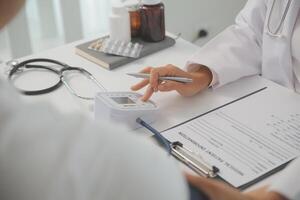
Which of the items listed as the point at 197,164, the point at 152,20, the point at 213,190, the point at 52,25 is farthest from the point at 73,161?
the point at 52,25

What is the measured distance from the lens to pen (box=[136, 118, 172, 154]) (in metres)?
0.93

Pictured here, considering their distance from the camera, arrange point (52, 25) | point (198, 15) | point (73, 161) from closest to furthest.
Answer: point (73, 161) < point (52, 25) < point (198, 15)

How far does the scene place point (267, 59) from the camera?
1.26 m

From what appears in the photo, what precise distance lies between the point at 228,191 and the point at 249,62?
66cm

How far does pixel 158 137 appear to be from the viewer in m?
0.96

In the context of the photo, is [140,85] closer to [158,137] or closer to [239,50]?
[158,137]

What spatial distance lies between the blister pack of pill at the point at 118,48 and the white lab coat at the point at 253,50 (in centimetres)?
19

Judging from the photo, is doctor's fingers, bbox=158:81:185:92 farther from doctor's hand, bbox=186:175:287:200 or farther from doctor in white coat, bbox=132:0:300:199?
doctor's hand, bbox=186:175:287:200

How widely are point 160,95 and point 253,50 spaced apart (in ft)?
1.07

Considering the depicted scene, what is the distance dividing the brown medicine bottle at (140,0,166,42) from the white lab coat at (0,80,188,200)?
89cm

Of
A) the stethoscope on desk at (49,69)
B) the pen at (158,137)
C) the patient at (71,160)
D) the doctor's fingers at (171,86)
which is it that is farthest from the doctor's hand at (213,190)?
the stethoscope on desk at (49,69)

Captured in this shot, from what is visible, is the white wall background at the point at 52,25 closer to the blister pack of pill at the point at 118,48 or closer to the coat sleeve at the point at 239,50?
the blister pack of pill at the point at 118,48

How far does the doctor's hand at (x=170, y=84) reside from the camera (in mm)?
1111

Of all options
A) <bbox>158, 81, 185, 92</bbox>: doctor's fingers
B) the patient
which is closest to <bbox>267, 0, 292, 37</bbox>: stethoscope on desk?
<bbox>158, 81, 185, 92</bbox>: doctor's fingers
